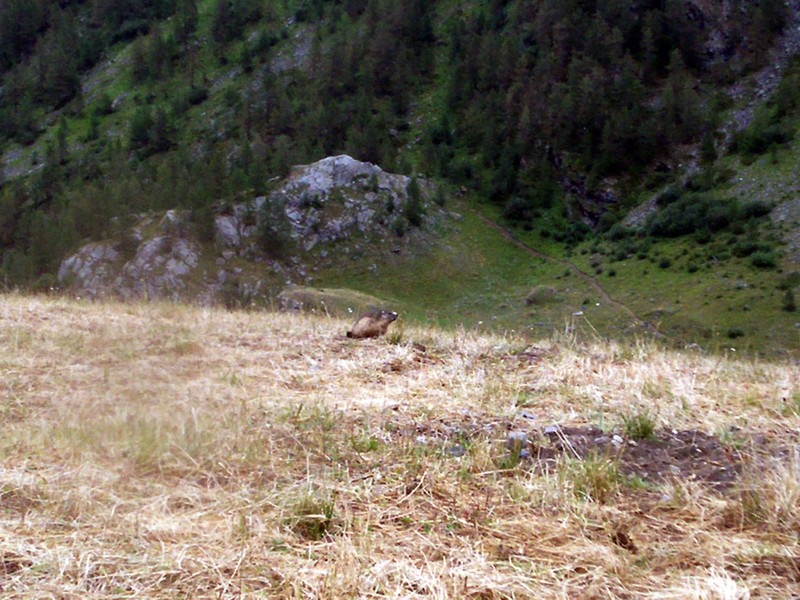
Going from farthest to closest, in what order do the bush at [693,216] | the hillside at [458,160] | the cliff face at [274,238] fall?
the bush at [693,216], the cliff face at [274,238], the hillside at [458,160]

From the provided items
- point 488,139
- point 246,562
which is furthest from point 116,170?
point 246,562

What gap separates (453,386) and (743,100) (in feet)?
131

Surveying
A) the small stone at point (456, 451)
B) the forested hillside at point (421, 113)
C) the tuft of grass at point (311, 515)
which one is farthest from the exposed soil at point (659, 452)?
the forested hillside at point (421, 113)

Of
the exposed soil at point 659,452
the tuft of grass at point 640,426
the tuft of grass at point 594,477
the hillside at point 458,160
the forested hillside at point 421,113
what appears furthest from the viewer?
the forested hillside at point 421,113

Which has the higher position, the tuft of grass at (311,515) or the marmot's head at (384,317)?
the marmot's head at (384,317)

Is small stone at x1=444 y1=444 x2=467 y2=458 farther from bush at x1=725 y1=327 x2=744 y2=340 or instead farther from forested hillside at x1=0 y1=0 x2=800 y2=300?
forested hillside at x1=0 y1=0 x2=800 y2=300

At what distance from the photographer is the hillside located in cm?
2666

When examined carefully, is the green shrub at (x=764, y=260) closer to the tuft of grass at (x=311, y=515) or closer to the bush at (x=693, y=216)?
the bush at (x=693, y=216)

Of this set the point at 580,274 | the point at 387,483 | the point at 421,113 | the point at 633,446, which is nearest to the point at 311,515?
the point at 387,483

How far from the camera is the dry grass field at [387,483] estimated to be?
1.98m

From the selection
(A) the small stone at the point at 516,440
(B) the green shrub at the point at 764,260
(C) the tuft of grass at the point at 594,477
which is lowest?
(A) the small stone at the point at 516,440

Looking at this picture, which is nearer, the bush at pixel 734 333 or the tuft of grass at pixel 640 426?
the tuft of grass at pixel 640 426

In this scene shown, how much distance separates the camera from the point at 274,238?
29531 mm

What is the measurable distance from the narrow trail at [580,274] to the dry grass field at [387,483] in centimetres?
1757
